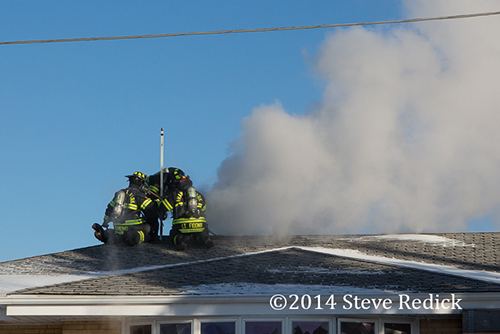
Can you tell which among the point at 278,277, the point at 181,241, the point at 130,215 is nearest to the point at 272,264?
the point at 278,277

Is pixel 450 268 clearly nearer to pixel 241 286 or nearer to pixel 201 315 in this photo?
pixel 241 286

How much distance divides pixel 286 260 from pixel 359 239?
2.43 m

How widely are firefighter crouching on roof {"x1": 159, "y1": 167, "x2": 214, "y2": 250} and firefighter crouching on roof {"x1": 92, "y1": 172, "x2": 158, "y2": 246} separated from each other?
1.23ft

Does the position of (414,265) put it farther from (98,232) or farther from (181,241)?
(98,232)

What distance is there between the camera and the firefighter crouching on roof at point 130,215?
11898mm

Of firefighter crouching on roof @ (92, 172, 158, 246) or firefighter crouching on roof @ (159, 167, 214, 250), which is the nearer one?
firefighter crouching on roof @ (159, 167, 214, 250)

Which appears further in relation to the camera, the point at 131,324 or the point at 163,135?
the point at 163,135

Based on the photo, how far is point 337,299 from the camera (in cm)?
802

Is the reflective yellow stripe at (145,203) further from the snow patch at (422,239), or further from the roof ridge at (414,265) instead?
the snow patch at (422,239)

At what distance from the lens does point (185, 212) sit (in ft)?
38.5

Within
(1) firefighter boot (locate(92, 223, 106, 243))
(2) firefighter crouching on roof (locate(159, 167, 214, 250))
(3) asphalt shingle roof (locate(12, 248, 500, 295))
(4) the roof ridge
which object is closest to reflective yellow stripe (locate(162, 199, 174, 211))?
(2) firefighter crouching on roof (locate(159, 167, 214, 250))

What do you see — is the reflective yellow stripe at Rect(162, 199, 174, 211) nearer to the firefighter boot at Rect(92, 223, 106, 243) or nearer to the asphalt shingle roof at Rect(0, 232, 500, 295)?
the asphalt shingle roof at Rect(0, 232, 500, 295)

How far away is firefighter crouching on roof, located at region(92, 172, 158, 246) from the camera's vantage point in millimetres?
11898

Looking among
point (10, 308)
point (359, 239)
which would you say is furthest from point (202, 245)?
point (10, 308)
